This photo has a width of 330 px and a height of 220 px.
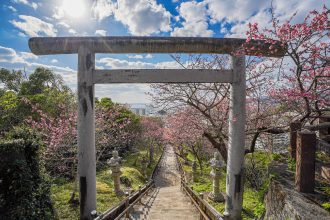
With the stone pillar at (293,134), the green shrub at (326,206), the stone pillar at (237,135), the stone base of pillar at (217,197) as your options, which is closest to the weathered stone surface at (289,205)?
the green shrub at (326,206)

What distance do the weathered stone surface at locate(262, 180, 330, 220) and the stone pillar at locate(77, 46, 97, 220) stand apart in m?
4.11

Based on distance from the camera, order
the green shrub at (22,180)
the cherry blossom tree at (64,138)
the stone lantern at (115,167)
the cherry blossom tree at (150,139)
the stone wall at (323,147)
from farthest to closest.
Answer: the cherry blossom tree at (150,139)
the stone lantern at (115,167)
the cherry blossom tree at (64,138)
the stone wall at (323,147)
the green shrub at (22,180)

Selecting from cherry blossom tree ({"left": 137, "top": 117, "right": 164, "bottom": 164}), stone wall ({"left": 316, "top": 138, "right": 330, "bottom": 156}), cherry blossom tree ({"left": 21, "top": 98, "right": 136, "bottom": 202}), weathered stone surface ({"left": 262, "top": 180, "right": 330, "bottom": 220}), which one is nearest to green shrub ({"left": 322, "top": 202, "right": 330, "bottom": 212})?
weathered stone surface ({"left": 262, "top": 180, "right": 330, "bottom": 220})

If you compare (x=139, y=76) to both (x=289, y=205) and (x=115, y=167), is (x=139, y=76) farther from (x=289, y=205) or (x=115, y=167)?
(x=115, y=167)

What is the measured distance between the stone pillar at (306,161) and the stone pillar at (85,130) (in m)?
4.47

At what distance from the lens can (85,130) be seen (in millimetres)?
3521

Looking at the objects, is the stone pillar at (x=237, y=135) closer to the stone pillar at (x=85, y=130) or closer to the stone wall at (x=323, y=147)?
the stone wall at (x=323, y=147)

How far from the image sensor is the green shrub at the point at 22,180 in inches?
115

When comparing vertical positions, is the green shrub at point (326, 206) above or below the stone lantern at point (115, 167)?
above

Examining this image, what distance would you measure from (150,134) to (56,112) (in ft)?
34.0

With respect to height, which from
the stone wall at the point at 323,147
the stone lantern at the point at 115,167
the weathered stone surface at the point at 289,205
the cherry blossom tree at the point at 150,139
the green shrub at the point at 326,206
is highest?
the stone wall at the point at 323,147

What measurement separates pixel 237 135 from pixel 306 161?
1.30 m

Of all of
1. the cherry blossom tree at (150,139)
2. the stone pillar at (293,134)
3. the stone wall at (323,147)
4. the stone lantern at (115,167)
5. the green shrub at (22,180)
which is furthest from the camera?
the cherry blossom tree at (150,139)

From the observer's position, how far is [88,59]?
11.7 feet
